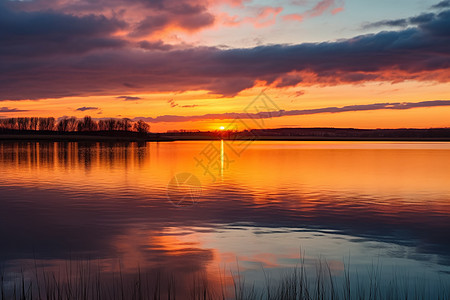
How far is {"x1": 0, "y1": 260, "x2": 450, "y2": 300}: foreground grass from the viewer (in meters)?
11.5

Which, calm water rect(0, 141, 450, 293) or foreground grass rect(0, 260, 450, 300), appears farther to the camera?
calm water rect(0, 141, 450, 293)

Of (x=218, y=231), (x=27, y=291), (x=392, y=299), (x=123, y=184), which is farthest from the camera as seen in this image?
(x=123, y=184)

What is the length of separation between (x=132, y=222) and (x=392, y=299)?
1322 centimetres

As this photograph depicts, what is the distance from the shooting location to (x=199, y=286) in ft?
39.5

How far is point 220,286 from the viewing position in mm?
12305

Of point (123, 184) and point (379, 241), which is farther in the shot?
point (123, 184)

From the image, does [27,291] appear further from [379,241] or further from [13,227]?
[379,241]

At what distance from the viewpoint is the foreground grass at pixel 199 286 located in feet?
37.6

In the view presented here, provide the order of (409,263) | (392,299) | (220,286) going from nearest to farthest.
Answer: (392,299) < (220,286) < (409,263)

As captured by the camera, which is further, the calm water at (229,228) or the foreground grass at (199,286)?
the calm water at (229,228)

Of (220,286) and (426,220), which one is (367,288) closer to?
(220,286)

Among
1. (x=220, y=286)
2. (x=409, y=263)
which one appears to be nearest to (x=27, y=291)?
(x=220, y=286)

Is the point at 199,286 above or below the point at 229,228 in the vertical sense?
above

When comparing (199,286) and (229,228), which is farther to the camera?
(229,228)
